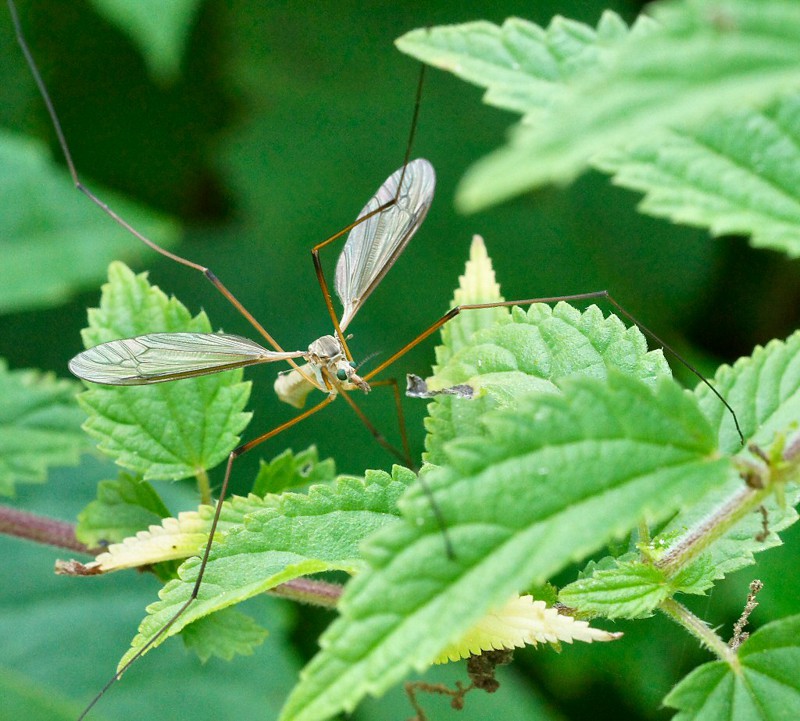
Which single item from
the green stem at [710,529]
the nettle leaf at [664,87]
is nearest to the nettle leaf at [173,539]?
the green stem at [710,529]

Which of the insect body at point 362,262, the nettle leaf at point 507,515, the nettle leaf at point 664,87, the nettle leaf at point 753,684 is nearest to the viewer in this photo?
the nettle leaf at point 664,87

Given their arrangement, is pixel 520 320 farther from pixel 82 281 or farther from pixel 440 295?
pixel 440 295

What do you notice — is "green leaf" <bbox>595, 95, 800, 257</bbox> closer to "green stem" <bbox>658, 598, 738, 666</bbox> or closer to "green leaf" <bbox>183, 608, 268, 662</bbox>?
"green stem" <bbox>658, 598, 738, 666</bbox>

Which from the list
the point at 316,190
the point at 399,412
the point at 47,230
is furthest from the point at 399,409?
the point at 316,190

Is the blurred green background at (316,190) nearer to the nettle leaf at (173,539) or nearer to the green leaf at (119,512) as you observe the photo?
the green leaf at (119,512)

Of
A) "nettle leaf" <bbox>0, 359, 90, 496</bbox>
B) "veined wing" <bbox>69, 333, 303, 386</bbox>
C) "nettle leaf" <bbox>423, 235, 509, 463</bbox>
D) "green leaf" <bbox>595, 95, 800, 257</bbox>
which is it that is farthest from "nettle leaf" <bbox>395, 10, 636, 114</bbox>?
"nettle leaf" <bbox>0, 359, 90, 496</bbox>

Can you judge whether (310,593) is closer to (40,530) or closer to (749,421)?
(40,530)
